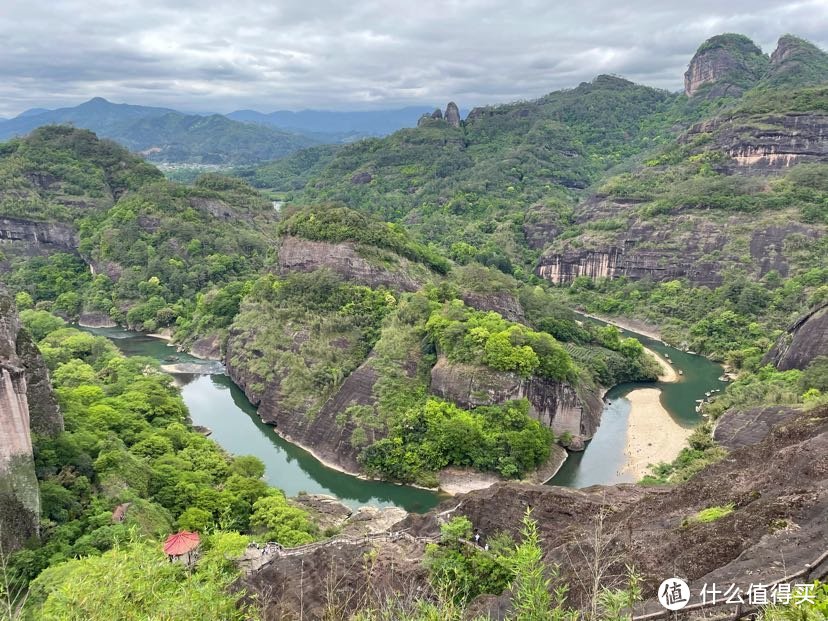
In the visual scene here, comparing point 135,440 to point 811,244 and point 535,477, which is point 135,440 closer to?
point 535,477

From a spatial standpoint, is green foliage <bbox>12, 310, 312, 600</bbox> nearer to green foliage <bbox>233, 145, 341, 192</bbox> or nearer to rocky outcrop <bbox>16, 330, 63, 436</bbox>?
rocky outcrop <bbox>16, 330, 63, 436</bbox>

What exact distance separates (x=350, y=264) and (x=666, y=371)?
29692 mm

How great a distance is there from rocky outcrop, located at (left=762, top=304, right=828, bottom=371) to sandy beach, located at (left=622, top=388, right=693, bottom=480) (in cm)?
866

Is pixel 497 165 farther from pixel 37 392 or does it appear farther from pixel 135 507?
pixel 135 507

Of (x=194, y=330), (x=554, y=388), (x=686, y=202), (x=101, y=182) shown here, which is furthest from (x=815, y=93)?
(x=101, y=182)

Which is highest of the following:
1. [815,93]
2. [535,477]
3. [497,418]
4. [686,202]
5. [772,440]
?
[815,93]

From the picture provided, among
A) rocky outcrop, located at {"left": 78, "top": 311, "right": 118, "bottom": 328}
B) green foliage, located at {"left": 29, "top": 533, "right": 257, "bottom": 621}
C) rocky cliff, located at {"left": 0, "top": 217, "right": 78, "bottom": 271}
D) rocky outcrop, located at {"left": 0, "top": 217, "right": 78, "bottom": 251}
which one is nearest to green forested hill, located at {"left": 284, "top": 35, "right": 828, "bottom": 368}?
rocky outcrop, located at {"left": 78, "top": 311, "right": 118, "bottom": 328}

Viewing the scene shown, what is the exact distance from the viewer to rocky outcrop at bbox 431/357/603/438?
1379 inches

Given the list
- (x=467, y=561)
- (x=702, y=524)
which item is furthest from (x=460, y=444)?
(x=702, y=524)

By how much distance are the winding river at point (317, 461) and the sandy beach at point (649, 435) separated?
580mm

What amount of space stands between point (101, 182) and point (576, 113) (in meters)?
111

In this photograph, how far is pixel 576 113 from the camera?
484ft

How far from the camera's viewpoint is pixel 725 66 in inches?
5453

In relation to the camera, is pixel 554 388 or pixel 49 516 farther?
pixel 554 388
